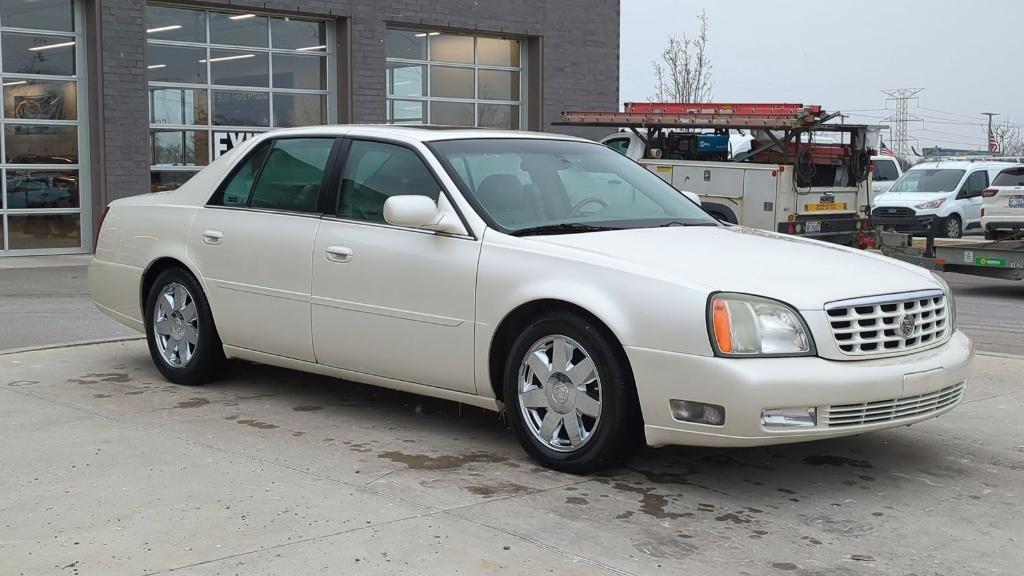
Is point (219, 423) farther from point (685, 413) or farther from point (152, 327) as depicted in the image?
point (685, 413)

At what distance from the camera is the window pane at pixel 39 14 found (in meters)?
18.8

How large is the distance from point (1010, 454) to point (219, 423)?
4053 millimetres

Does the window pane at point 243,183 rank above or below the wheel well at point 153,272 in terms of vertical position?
above

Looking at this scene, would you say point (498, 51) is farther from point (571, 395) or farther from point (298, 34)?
point (571, 395)

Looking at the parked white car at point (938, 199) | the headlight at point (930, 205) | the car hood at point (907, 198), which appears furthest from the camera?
the car hood at point (907, 198)

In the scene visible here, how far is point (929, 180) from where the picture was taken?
25.3 meters

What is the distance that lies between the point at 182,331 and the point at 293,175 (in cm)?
127

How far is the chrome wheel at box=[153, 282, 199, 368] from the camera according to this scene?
24.3ft

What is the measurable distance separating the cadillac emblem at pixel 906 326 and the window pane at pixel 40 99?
1688cm

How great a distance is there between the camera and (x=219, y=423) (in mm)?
6473

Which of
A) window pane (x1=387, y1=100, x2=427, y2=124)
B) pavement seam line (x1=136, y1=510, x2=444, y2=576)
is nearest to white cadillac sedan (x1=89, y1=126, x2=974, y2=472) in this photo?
pavement seam line (x1=136, y1=510, x2=444, y2=576)

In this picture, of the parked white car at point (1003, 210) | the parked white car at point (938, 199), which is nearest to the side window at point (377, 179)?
the parked white car at point (1003, 210)

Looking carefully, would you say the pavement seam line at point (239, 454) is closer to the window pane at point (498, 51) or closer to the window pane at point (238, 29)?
the window pane at point (238, 29)

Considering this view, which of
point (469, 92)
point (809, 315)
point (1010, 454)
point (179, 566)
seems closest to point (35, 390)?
point (179, 566)
